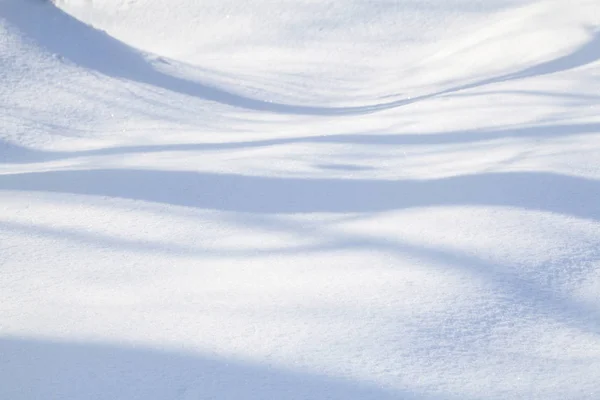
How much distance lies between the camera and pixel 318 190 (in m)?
5.03

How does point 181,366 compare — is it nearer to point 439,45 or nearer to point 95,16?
point 439,45

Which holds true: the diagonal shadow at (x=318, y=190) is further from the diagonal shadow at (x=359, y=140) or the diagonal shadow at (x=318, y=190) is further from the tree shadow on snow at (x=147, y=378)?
the tree shadow on snow at (x=147, y=378)

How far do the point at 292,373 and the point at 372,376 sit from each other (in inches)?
11.1

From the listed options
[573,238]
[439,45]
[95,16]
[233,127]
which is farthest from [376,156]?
[95,16]

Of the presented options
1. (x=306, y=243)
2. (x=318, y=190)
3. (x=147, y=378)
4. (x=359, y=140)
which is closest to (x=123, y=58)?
(x=359, y=140)

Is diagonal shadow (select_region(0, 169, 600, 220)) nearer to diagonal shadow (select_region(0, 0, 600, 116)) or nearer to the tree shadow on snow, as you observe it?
the tree shadow on snow

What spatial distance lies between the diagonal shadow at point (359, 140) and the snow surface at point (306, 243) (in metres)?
0.03

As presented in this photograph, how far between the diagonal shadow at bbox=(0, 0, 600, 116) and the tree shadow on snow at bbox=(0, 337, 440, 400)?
20.8 feet

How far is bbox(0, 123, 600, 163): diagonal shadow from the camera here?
5.55 meters

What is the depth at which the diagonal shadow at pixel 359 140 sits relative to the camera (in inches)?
219

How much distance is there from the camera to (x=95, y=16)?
57.1 ft

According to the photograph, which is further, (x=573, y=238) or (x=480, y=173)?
(x=480, y=173)

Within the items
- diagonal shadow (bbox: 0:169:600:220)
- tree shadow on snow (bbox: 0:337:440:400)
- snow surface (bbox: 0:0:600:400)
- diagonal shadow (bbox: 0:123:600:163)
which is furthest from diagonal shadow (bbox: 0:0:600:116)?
tree shadow on snow (bbox: 0:337:440:400)

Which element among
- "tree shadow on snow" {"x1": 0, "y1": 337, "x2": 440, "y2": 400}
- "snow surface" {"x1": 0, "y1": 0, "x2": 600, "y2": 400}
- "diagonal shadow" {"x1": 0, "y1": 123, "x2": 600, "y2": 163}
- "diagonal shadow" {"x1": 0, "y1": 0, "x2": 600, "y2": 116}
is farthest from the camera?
"diagonal shadow" {"x1": 0, "y1": 0, "x2": 600, "y2": 116}
